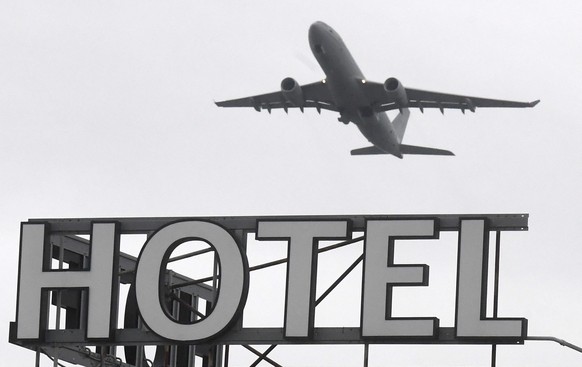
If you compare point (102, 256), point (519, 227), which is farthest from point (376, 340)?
point (102, 256)

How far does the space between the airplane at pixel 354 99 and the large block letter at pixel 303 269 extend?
41576 millimetres

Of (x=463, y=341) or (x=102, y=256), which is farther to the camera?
(x=102, y=256)

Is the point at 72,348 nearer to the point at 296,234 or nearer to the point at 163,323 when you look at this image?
the point at 163,323

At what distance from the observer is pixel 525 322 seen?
2362cm

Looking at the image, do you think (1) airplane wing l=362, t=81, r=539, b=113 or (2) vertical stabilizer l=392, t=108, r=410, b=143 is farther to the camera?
(2) vertical stabilizer l=392, t=108, r=410, b=143

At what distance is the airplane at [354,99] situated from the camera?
67.6 metres

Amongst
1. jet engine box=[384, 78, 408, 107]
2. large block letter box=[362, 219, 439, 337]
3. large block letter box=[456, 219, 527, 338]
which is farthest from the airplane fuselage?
large block letter box=[456, 219, 527, 338]

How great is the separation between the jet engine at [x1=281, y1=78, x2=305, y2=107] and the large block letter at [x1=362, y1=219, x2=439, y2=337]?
45.5 m

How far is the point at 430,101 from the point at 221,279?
171ft

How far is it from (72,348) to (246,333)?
3.80 m

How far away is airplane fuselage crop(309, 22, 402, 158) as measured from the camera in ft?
218

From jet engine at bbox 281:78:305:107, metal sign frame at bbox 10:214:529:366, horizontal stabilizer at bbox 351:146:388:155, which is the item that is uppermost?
jet engine at bbox 281:78:305:107

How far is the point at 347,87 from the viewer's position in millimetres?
70000

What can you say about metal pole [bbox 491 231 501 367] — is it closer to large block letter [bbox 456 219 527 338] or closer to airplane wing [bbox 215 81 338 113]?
large block letter [bbox 456 219 527 338]
